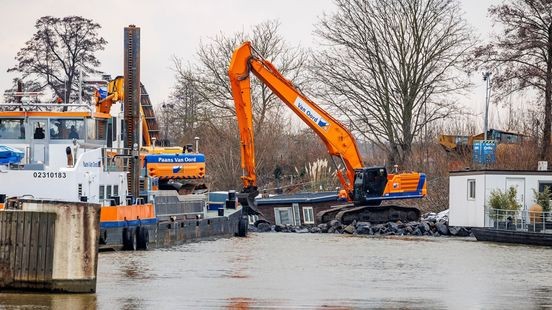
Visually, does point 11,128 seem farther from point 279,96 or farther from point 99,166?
point 279,96

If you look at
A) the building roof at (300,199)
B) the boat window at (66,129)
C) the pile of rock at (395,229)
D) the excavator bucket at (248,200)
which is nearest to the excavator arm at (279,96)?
the excavator bucket at (248,200)

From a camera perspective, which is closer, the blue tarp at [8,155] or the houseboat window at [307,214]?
the blue tarp at [8,155]

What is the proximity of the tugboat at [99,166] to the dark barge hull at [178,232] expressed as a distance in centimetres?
3

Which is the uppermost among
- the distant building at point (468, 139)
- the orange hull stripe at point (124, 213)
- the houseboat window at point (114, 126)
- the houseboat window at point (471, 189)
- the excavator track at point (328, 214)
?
the distant building at point (468, 139)

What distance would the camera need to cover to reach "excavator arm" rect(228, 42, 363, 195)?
174 feet

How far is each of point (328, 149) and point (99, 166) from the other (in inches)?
753

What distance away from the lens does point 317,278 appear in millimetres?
27109

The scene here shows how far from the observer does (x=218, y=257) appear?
113 feet

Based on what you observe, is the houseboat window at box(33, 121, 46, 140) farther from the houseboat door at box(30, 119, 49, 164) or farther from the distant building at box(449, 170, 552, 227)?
the distant building at box(449, 170, 552, 227)

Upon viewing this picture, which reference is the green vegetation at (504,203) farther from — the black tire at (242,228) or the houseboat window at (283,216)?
the houseboat window at (283,216)

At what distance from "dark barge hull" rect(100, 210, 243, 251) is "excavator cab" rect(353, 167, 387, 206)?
592 cm

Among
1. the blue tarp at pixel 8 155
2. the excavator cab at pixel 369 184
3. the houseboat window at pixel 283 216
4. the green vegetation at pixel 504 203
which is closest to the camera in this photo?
the blue tarp at pixel 8 155

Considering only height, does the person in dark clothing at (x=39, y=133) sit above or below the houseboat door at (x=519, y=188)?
above

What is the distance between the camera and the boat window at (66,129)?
38312 mm
